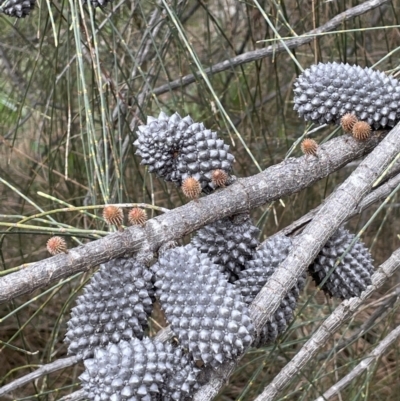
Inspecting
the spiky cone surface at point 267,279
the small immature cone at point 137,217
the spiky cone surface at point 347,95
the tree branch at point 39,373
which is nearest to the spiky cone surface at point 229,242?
the spiky cone surface at point 267,279

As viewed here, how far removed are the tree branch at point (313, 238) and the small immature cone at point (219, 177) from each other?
114mm

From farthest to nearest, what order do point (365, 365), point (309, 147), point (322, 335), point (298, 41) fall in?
point (298, 41)
point (365, 365)
point (322, 335)
point (309, 147)

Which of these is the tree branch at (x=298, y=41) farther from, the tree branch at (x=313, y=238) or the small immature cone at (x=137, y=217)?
→ the small immature cone at (x=137, y=217)

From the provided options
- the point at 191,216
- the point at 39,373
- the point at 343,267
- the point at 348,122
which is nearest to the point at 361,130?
the point at 348,122

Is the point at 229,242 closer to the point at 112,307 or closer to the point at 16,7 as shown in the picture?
the point at 112,307

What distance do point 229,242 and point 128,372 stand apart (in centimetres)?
22

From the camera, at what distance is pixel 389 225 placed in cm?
227

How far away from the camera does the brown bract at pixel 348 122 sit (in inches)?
36.0

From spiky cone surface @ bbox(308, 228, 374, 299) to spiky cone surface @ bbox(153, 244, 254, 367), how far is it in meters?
0.19

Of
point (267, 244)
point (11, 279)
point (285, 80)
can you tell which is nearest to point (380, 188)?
point (267, 244)

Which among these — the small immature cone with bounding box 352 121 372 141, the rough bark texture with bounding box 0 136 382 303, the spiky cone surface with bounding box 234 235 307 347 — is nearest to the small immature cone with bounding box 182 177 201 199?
the rough bark texture with bounding box 0 136 382 303

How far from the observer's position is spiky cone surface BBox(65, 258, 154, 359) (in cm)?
71

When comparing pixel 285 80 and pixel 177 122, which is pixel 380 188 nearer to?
pixel 177 122

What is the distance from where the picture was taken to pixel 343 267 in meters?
0.85
